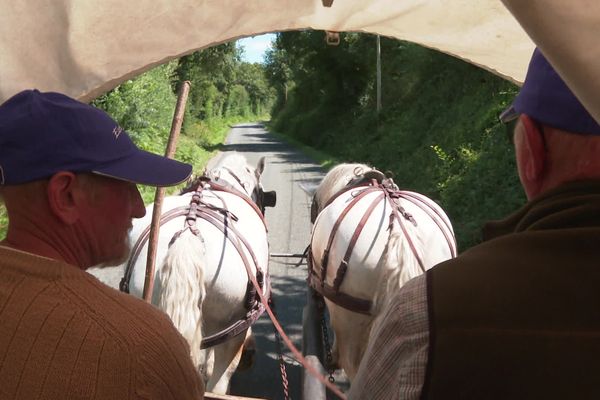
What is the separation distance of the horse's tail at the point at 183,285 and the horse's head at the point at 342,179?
4.74ft

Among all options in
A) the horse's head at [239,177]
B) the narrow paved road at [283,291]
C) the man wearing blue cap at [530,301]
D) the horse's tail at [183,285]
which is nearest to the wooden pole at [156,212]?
the horse's tail at [183,285]

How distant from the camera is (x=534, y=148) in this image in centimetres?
103

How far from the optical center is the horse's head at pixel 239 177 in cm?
435

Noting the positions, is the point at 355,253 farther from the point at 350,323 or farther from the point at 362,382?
the point at 362,382

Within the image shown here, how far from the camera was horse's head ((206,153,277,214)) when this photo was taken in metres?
4.35

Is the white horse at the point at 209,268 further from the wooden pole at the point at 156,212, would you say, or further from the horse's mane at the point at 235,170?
the horse's mane at the point at 235,170

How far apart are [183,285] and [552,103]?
2.38 metres

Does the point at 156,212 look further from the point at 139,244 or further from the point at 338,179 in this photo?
the point at 338,179

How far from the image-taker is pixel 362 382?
1.10 metres

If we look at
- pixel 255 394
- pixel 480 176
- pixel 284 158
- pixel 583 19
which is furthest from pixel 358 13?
pixel 284 158

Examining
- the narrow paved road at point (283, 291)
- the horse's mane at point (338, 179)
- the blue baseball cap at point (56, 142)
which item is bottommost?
the narrow paved road at point (283, 291)

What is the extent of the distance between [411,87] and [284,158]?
6114 mm

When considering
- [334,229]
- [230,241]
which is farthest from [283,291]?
[230,241]

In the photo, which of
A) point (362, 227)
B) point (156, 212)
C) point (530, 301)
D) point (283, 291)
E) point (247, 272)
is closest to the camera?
point (530, 301)
